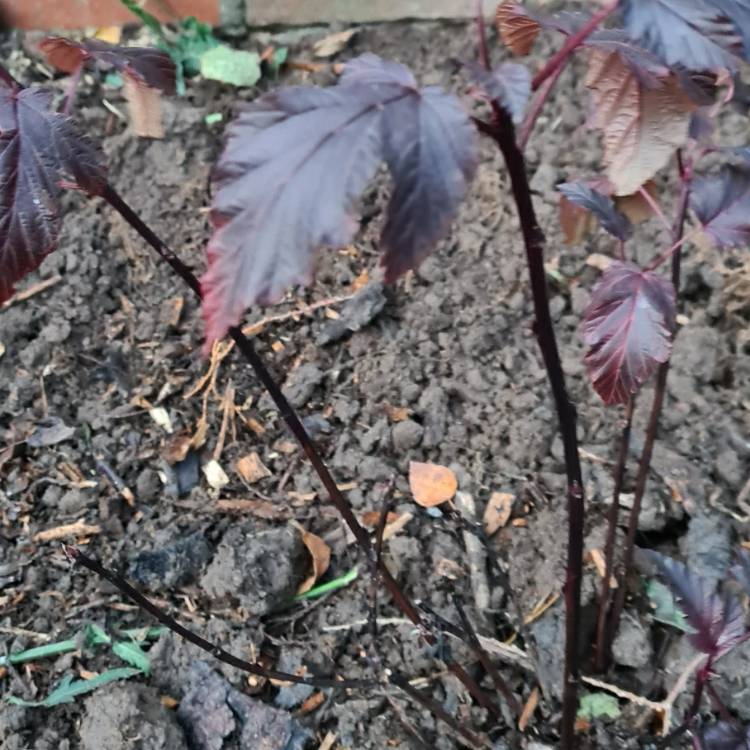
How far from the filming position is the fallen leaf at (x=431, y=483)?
1.50m

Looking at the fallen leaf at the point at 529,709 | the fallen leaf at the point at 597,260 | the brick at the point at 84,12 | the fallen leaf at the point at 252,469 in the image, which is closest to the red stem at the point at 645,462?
the fallen leaf at the point at 529,709

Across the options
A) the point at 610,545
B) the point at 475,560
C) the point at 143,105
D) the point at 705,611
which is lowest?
the point at 475,560

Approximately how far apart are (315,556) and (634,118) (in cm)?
94

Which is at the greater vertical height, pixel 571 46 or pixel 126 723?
pixel 571 46

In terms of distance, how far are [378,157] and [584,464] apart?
1028 millimetres

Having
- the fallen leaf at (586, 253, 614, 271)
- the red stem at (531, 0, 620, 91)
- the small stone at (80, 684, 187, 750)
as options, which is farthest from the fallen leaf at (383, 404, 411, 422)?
the red stem at (531, 0, 620, 91)

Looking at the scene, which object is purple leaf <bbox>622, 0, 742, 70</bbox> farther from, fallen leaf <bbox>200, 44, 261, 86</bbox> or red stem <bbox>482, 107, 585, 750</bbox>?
fallen leaf <bbox>200, 44, 261, 86</bbox>

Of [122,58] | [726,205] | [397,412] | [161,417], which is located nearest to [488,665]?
[397,412]

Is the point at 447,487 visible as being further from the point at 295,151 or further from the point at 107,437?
the point at 295,151

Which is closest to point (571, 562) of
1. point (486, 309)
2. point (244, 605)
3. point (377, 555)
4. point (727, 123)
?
point (377, 555)

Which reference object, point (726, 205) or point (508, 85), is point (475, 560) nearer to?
point (726, 205)

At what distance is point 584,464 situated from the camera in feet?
5.01

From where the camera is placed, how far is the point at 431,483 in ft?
4.98

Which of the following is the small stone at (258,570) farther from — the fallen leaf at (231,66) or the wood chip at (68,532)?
the fallen leaf at (231,66)
